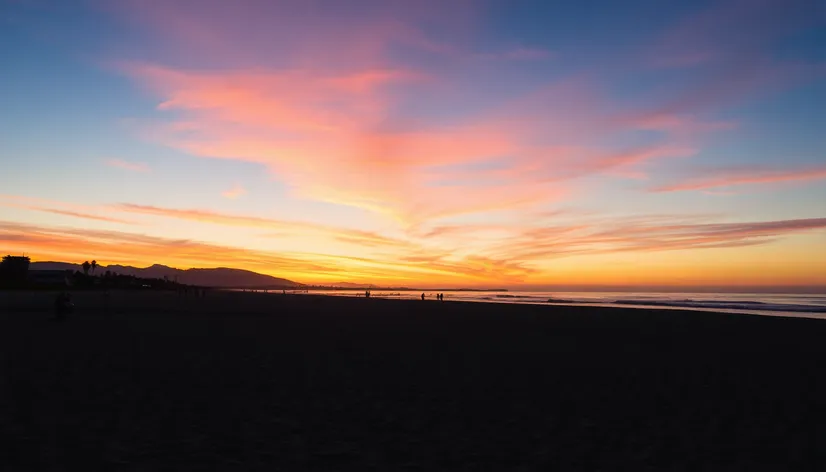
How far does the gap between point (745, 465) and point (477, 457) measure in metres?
3.84

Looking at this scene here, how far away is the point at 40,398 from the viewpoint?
1230 cm

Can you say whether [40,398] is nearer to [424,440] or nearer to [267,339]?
[424,440]

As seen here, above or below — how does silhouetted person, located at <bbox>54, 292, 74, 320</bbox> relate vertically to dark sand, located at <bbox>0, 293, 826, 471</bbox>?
above

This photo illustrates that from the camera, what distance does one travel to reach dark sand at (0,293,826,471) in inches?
340

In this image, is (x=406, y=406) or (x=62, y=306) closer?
(x=406, y=406)

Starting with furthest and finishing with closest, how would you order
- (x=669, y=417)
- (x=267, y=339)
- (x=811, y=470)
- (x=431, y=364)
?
(x=267, y=339) < (x=431, y=364) < (x=669, y=417) < (x=811, y=470)

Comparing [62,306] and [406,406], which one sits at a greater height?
[62,306]

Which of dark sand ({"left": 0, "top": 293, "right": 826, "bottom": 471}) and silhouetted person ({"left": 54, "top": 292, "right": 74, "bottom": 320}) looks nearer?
dark sand ({"left": 0, "top": 293, "right": 826, "bottom": 471})

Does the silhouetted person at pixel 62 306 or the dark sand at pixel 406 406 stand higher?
the silhouetted person at pixel 62 306

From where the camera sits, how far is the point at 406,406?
39.9ft

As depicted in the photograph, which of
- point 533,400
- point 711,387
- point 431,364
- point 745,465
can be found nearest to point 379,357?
point 431,364

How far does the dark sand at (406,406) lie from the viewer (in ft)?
28.3

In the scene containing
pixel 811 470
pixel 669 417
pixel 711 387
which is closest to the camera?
pixel 811 470

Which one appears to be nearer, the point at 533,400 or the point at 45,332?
the point at 533,400
